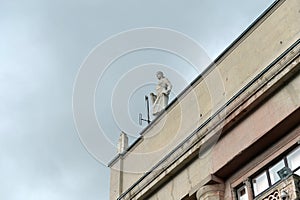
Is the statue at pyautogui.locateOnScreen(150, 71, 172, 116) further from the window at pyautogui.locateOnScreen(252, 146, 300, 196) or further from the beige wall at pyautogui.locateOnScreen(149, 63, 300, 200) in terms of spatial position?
the window at pyautogui.locateOnScreen(252, 146, 300, 196)

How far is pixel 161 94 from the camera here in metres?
20.5

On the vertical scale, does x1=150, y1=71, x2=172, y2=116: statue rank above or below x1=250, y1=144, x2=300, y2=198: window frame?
above

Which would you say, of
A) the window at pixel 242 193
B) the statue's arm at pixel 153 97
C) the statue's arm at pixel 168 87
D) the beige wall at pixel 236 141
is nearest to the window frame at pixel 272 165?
the window at pixel 242 193

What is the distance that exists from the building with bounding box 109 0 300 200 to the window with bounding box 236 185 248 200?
0.02 m

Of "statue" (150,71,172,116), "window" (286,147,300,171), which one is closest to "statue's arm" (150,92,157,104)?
"statue" (150,71,172,116)

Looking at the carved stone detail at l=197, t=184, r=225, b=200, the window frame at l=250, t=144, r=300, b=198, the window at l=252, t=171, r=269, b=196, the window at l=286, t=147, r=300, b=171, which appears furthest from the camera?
the carved stone detail at l=197, t=184, r=225, b=200

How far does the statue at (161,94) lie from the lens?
20.2 meters

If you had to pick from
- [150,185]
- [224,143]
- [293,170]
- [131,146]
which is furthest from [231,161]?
[131,146]

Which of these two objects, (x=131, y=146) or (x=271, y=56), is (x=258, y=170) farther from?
(x=131, y=146)

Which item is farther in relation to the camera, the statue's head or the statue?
the statue's head

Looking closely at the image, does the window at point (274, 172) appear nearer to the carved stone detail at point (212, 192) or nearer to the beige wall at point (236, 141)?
the beige wall at point (236, 141)

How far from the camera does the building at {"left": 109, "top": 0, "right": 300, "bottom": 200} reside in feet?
47.1

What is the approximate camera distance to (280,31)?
15625 mm

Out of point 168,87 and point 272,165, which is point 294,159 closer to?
point 272,165
